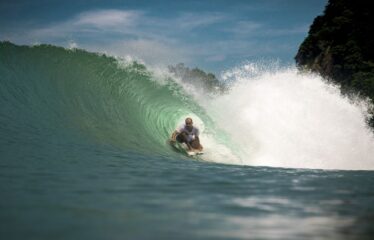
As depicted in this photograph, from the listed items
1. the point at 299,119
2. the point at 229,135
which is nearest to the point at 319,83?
the point at 299,119

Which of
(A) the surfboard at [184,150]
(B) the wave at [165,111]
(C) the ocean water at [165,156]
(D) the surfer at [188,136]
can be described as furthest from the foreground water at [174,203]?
(D) the surfer at [188,136]

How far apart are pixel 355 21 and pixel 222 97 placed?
3498 centimetres

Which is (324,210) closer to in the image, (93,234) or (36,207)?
(93,234)

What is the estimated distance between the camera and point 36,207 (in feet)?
12.1

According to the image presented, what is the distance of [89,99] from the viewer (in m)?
14.2

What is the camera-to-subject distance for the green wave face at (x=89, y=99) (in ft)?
35.6

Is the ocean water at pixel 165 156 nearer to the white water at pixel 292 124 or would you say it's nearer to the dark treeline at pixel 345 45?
the white water at pixel 292 124

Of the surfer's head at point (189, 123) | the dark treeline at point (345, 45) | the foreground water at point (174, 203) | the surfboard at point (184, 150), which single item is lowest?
the foreground water at point (174, 203)

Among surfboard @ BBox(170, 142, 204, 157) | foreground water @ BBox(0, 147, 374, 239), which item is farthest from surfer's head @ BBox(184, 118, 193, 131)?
foreground water @ BBox(0, 147, 374, 239)

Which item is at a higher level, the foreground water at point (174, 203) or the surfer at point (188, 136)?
the surfer at point (188, 136)

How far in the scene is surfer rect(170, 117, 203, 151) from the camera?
1212cm

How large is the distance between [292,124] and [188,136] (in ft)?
13.7

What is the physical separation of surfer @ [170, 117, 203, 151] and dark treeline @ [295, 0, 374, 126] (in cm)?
2991

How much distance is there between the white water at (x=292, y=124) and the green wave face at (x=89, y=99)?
138cm
